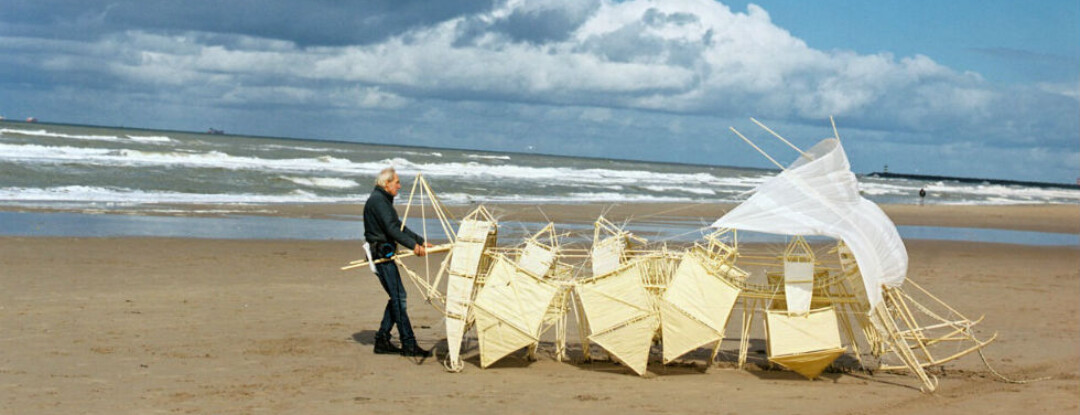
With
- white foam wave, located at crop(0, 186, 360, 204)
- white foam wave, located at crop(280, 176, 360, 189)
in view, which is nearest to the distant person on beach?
white foam wave, located at crop(0, 186, 360, 204)

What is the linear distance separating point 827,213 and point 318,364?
14.2ft

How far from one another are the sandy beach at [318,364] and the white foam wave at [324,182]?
2267cm

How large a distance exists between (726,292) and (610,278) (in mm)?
940

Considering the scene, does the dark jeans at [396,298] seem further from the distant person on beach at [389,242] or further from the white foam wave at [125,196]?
the white foam wave at [125,196]

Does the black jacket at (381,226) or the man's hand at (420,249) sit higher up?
the black jacket at (381,226)

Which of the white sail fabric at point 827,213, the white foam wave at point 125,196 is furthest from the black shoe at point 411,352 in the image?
the white foam wave at point 125,196

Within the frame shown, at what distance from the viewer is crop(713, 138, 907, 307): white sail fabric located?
741cm

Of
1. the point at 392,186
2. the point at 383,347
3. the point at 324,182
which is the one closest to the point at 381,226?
the point at 392,186

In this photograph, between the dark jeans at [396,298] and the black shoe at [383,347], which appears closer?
the dark jeans at [396,298]

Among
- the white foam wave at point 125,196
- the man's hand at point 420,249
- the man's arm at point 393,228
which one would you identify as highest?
the man's arm at point 393,228

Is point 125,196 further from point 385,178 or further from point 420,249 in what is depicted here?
point 420,249

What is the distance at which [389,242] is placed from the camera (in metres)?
8.11

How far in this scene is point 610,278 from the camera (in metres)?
7.63

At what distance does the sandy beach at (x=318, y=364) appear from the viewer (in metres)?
6.58
